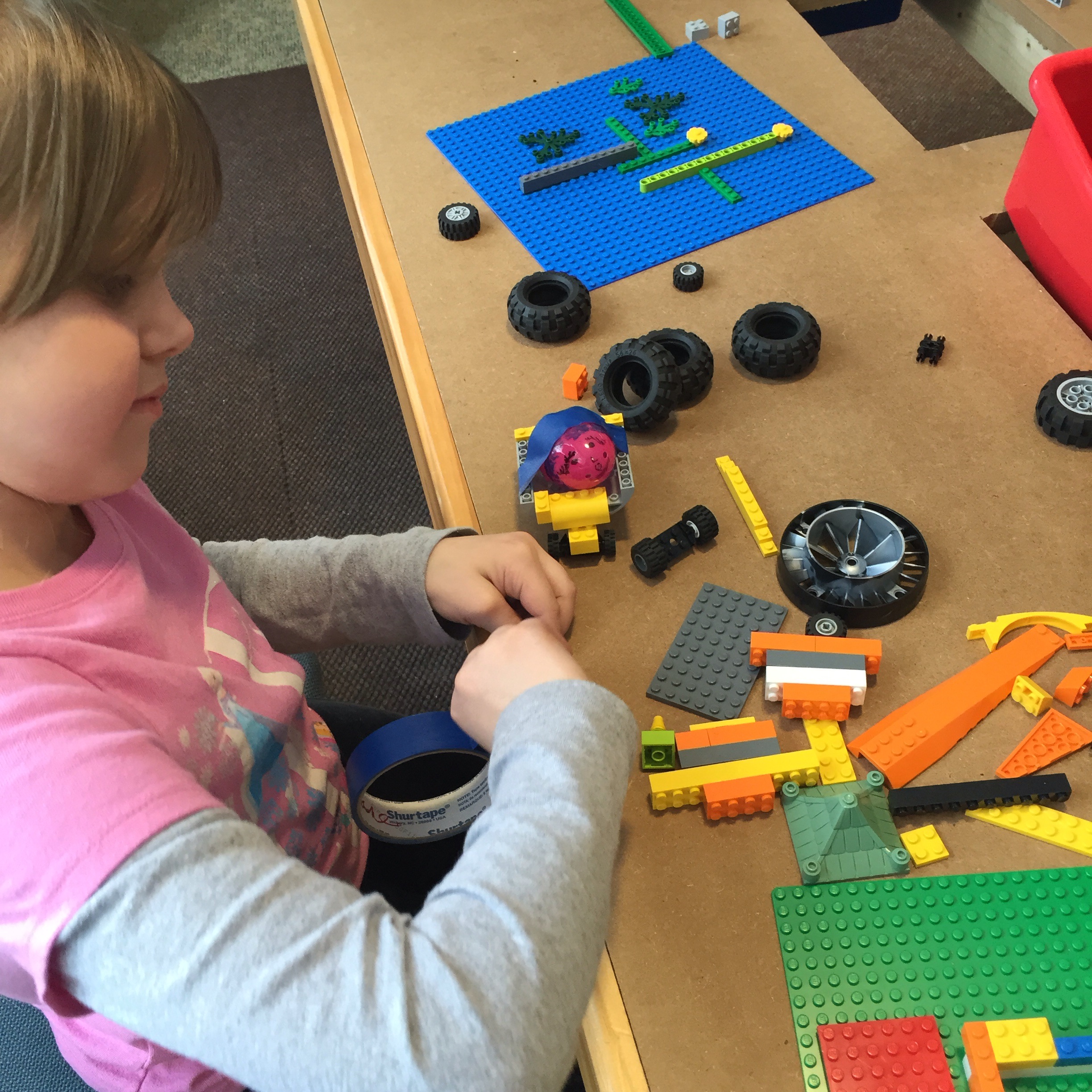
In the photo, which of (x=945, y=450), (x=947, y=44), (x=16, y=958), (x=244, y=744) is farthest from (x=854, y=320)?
(x=947, y=44)

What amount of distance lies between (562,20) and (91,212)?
0.92 metres

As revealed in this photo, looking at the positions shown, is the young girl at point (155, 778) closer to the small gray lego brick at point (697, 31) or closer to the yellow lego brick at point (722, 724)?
the yellow lego brick at point (722, 724)

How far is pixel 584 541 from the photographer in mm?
724

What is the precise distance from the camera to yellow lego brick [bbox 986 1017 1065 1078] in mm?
470

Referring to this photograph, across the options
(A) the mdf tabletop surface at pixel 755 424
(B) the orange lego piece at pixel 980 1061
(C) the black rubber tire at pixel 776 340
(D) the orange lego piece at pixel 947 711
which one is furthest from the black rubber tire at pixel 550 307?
(B) the orange lego piece at pixel 980 1061

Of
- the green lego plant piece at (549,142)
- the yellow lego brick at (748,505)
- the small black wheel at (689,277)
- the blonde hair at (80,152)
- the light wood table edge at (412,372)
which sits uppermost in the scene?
the blonde hair at (80,152)

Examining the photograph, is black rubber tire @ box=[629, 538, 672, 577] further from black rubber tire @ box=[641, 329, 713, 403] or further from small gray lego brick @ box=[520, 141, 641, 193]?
small gray lego brick @ box=[520, 141, 641, 193]

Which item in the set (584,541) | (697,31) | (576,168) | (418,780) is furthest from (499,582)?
(697,31)

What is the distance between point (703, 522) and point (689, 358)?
6.8 inches

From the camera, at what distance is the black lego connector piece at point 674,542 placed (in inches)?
27.9

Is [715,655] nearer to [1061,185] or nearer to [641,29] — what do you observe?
[1061,185]

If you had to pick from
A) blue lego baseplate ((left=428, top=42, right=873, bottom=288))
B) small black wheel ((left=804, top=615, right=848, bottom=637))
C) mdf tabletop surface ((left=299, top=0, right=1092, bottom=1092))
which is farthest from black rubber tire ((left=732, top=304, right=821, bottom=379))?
small black wheel ((left=804, top=615, right=848, bottom=637))

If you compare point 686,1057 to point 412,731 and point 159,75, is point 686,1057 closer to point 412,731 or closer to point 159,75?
point 412,731

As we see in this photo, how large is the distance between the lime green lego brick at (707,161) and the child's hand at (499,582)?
48 cm
